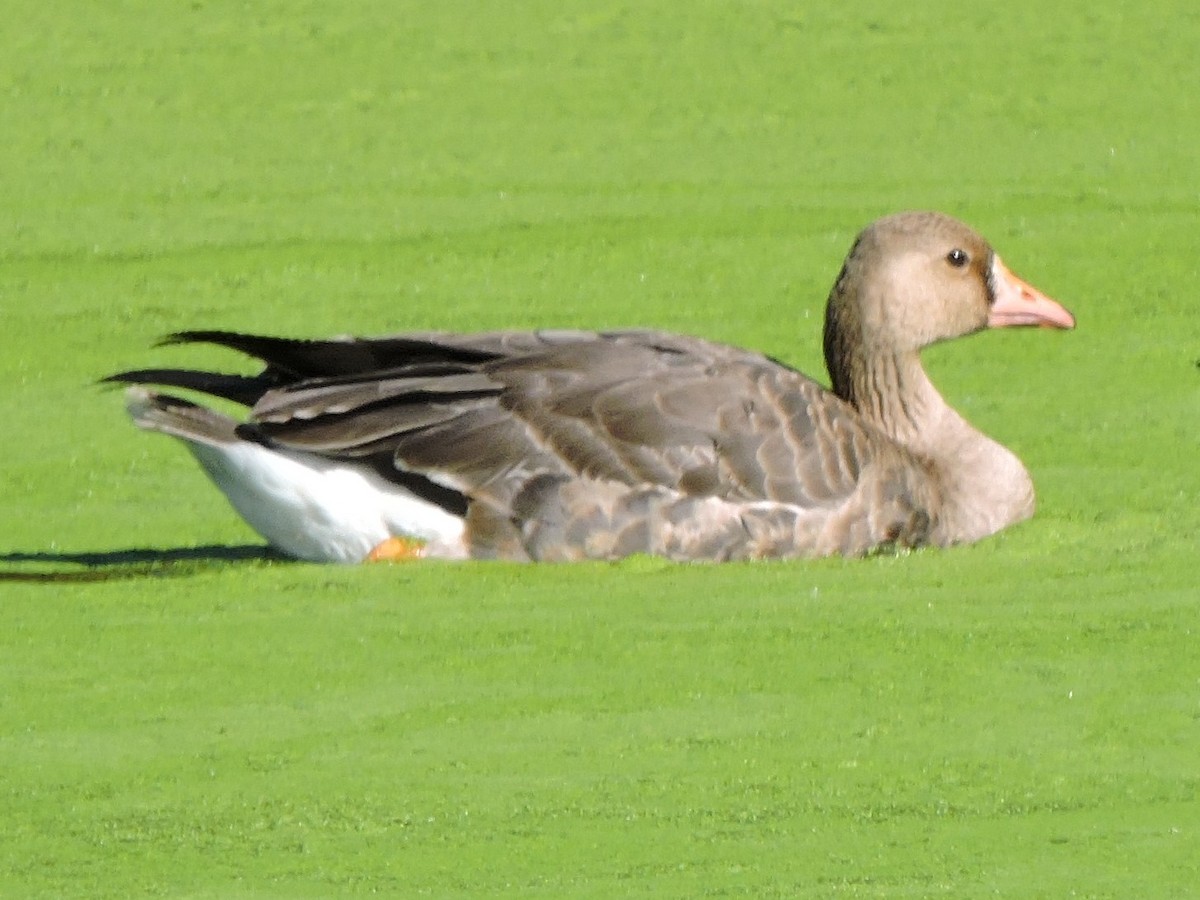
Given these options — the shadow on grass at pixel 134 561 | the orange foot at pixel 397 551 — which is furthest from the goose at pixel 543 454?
the shadow on grass at pixel 134 561

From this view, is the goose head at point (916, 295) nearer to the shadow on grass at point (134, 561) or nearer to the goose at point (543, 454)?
the goose at point (543, 454)

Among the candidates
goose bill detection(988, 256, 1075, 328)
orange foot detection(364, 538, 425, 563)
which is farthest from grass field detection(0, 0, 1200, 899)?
goose bill detection(988, 256, 1075, 328)

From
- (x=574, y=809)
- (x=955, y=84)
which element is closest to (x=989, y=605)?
(x=574, y=809)

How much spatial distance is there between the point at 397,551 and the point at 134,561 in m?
0.54

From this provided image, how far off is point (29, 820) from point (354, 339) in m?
2.04

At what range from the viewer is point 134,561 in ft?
18.3

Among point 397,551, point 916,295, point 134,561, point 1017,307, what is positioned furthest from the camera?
point 1017,307

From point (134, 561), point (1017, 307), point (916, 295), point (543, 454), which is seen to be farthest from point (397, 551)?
point (1017, 307)

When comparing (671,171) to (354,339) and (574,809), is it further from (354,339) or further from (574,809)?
(574,809)

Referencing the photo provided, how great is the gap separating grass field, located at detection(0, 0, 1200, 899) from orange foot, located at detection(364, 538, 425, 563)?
0.47ft

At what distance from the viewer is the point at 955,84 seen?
895cm

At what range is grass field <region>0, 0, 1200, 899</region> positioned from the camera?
3.82 meters

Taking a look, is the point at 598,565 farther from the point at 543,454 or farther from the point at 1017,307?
the point at 1017,307

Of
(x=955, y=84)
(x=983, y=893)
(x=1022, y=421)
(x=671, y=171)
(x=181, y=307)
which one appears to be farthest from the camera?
(x=955, y=84)
